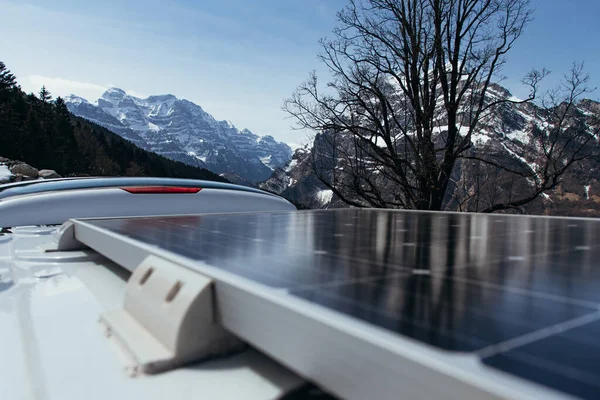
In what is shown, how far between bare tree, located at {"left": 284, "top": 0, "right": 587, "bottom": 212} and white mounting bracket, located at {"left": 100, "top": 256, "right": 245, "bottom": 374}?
12320mm

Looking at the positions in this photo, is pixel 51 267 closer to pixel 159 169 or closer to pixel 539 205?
pixel 539 205

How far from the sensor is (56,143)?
48.9 m

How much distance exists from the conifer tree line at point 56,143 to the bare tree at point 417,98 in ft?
133

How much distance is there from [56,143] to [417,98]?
46.6 m

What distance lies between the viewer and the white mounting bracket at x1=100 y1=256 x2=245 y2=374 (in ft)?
4.45

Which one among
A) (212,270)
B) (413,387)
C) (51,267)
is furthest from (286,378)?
(51,267)

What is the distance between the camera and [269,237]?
9.10 feet

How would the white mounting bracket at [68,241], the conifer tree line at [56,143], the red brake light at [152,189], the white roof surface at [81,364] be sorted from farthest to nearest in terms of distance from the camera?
the conifer tree line at [56,143], the red brake light at [152,189], the white mounting bracket at [68,241], the white roof surface at [81,364]

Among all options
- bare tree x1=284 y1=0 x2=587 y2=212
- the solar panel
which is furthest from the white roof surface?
bare tree x1=284 y1=0 x2=587 y2=212

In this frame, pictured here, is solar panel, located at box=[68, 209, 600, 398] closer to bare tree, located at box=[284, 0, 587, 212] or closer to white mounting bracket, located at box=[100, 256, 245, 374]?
white mounting bracket, located at box=[100, 256, 245, 374]

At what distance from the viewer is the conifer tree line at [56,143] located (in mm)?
44312

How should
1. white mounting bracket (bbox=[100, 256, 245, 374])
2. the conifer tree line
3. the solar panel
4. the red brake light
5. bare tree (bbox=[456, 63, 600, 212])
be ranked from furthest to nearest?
the conifer tree line < bare tree (bbox=[456, 63, 600, 212]) < the red brake light < white mounting bracket (bbox=[100, 256, 245, 374]) < the solar panel

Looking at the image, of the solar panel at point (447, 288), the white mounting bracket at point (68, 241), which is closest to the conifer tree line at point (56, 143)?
the white mounting bracket at point (68, 241)

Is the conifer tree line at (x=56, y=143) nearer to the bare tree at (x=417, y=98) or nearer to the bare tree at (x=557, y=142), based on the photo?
the bare tree at (x=417, y=98)
